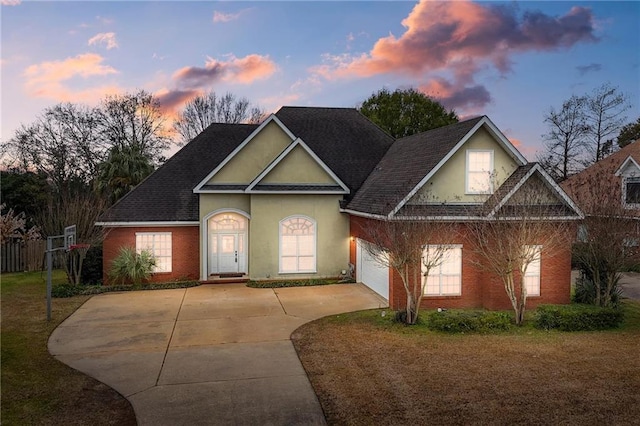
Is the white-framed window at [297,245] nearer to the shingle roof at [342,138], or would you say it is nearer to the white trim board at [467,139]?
the shingle roof at [342,138]

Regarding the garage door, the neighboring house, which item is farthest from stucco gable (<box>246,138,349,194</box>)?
the neighboring house

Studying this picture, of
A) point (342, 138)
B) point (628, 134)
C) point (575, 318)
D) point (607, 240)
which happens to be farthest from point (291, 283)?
point (628, 134)

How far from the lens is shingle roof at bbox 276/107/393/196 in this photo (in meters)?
24.8

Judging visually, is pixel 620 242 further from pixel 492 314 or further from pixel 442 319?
pixel 442 319

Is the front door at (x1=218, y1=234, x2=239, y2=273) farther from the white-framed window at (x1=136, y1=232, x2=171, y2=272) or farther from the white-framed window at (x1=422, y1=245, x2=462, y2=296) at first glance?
the white-framed window at (x1=422, y1=245, x2=462, y2=296)

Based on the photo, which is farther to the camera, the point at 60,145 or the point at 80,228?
the point at 60,145

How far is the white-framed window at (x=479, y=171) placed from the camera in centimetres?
1778

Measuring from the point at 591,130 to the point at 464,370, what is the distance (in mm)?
39597

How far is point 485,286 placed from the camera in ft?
55.6

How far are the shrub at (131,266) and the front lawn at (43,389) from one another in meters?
5.60

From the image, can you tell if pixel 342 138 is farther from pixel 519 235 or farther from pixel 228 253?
pixel 519 235

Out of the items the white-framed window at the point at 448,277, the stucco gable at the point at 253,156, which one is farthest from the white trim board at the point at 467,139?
the stucco gable at the point at 253,156

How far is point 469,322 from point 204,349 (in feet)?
24.3

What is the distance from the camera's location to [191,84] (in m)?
48.1
